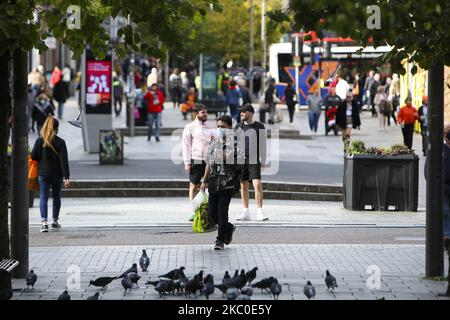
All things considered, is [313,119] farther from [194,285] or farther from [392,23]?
[392,23]

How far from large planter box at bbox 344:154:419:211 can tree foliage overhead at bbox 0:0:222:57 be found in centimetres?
880

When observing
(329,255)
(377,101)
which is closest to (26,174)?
(329,255)

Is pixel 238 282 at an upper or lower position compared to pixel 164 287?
upper

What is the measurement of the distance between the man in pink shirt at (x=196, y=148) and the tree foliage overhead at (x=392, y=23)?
6.78 m

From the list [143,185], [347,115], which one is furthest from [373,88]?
[143,185]

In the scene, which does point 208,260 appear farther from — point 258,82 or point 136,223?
point 258,82

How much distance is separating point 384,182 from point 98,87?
11.7m

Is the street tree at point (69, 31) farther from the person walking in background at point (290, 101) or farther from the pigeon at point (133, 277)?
the person walking in background at point (290, 101)

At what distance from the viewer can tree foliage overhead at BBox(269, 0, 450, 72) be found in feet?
29.1

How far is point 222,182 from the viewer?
50.9 ft

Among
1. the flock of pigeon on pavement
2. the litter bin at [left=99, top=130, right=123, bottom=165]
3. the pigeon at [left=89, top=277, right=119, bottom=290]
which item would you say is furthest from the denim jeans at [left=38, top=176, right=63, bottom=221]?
the litter bin at [left=99, top=130, right=123, bottom=165]

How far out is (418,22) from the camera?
38.2 feet

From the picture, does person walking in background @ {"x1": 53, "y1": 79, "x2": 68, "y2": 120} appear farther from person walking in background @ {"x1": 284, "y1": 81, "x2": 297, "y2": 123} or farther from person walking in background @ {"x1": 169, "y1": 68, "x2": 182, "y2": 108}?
person walking in background @ {"x1": 169, "y1": 68, "x2": 182, "y2": 108}

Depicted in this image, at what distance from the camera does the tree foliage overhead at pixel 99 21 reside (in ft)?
36.2
